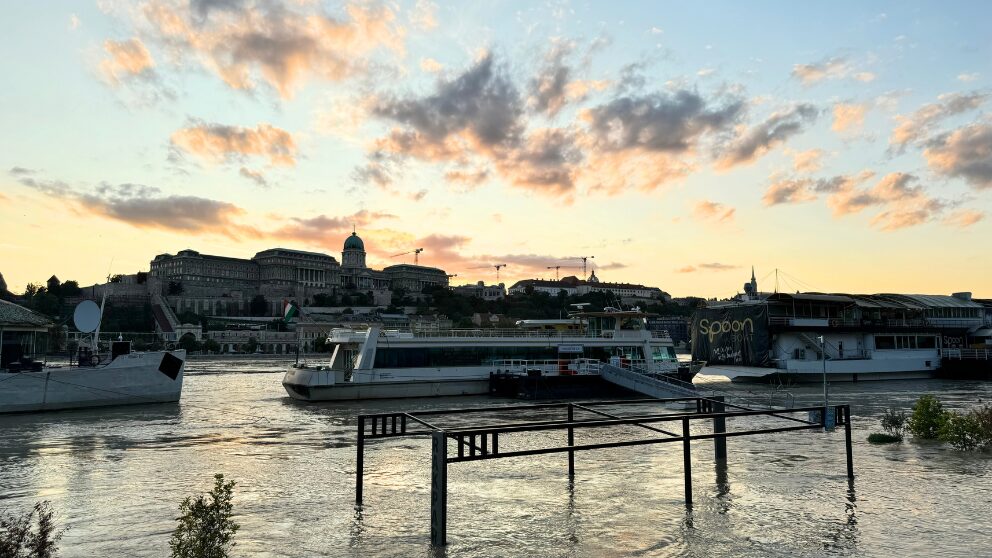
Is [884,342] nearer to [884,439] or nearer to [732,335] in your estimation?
[732,335]

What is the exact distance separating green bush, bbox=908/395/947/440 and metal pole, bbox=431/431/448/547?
19.4 m

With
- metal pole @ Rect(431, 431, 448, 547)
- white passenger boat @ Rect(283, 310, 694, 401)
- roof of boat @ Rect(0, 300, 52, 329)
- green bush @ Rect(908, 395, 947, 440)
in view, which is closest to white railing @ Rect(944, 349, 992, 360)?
white passenger boat @ Rect(283, 310, 694, 401)

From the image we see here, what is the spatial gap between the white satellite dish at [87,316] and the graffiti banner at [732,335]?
52.5m

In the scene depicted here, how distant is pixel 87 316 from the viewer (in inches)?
1484

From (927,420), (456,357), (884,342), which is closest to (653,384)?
(456,357)

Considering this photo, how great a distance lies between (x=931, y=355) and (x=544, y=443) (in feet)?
199

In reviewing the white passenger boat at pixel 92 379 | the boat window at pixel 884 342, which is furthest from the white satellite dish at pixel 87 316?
the boat window at pixel 884 342

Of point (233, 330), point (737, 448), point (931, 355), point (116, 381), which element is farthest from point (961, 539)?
point (233, 330)

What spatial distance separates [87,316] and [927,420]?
41.5 m

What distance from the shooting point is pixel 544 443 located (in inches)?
946

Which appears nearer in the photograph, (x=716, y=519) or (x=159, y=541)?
(x=159, y=541)

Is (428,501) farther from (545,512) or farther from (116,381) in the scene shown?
(116,381)

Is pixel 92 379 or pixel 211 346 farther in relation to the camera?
pixel 211 346

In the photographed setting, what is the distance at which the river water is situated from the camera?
1216 centimetres
